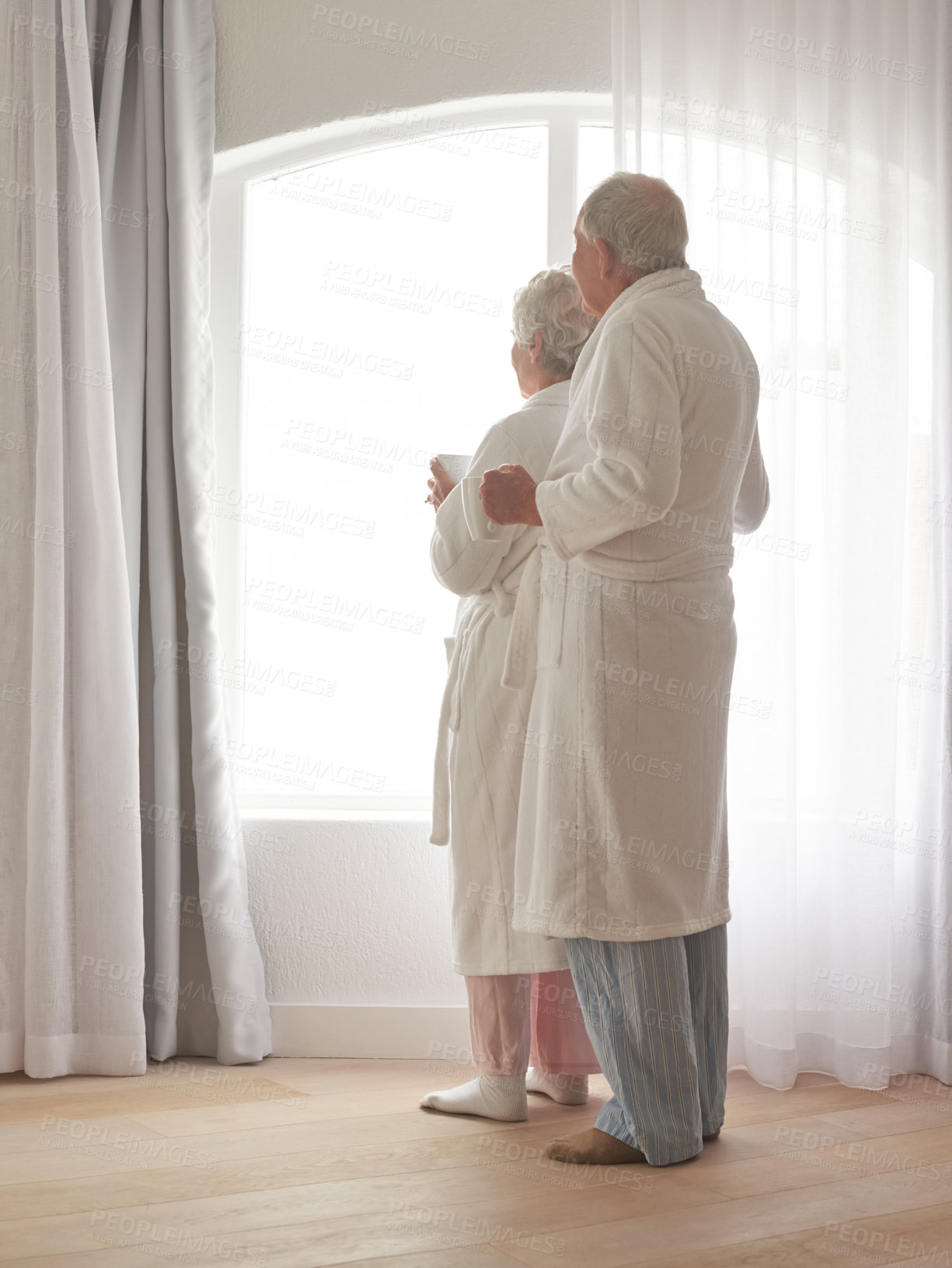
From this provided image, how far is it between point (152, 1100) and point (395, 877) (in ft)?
2.45

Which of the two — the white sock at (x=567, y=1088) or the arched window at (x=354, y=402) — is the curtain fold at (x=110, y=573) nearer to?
the arched window at (x=354, y=402)

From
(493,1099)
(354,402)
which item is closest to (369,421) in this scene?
(354,402)

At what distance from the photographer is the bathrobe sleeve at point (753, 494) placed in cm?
223

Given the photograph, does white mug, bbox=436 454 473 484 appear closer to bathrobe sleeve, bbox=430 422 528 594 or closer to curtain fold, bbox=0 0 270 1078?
bathrobe sleeve, bbox=430 422 528 594

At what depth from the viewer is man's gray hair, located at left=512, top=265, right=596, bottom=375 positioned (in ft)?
7.66

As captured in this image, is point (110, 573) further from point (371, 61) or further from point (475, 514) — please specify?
point (371, 61)

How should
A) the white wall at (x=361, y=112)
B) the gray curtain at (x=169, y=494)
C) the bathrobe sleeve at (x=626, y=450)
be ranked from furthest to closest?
the white wall at (x=361, y=112) < the gray curtain at (x=169, y=494) < the bathrobe sleeve at (x=626, y=450)

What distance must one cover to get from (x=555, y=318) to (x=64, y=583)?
1202 millimetres

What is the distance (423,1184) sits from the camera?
74.6 inches

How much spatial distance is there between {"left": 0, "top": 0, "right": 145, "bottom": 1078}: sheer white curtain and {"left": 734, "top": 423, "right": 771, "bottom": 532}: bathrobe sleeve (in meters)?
1.34

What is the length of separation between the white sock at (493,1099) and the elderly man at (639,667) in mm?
234

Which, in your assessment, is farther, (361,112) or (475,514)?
(361,112)

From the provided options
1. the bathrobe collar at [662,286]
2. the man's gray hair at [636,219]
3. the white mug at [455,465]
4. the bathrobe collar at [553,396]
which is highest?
the man's gray hair at [636,219]

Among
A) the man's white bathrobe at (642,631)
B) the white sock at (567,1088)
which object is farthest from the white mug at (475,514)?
the white sock at (567,1088)
